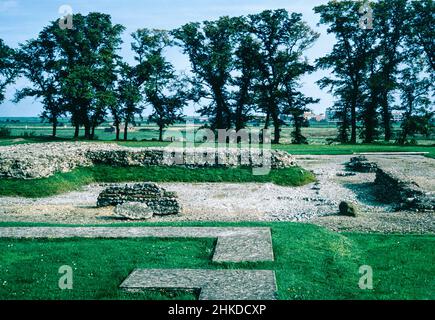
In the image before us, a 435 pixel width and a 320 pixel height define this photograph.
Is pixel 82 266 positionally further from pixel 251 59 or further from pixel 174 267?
pixel 251 59

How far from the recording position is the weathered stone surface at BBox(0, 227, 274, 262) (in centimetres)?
791

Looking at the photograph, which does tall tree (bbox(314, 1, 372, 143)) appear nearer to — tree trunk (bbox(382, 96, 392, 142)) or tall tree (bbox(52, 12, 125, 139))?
tree trunk (bbox(382, 96, 392, 142))

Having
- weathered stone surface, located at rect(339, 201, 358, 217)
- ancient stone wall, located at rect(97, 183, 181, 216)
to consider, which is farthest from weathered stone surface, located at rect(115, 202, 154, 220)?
weathered stone surface, located at rect(339, 201, 358, 217)

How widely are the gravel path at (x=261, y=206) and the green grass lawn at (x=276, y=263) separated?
1.96 m

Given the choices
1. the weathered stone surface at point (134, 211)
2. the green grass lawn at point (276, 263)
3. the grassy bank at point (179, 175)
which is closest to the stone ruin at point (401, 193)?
the grassy bank at point (179, 175)

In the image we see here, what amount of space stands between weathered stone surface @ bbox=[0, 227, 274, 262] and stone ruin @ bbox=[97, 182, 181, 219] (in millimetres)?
2511

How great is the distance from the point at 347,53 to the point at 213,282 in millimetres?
40090

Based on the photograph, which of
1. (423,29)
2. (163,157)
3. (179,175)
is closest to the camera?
(179,175)

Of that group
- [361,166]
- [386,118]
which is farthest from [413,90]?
[361,166]

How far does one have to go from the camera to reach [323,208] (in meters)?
14.1

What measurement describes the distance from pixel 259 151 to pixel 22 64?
3369cm

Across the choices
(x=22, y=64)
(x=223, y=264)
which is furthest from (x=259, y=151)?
→ (x=22, y=64)

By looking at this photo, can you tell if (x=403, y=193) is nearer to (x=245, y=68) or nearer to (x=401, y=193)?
(x=401, y=193)

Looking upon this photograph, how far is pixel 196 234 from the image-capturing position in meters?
9.24
